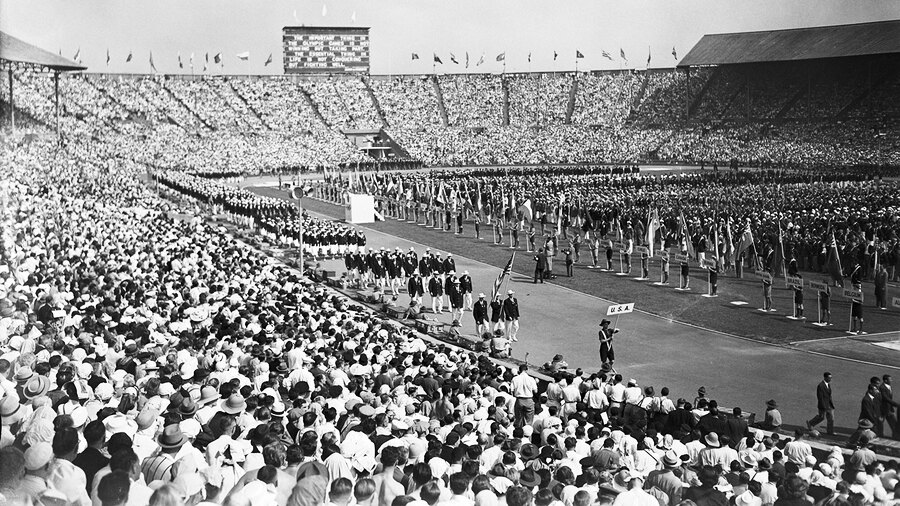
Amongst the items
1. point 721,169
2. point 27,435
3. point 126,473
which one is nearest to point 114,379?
point 27,435

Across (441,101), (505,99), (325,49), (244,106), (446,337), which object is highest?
(325,49)

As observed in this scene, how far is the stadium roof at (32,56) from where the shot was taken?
205 feet

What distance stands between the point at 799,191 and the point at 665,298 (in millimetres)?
25292

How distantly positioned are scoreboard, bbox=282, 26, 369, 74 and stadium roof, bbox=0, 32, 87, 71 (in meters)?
31.9

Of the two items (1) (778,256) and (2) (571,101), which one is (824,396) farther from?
(2) (571,101)

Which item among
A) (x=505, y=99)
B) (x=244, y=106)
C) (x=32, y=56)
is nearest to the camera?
(x=32, y=56)

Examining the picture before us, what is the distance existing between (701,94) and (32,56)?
60.7 metres

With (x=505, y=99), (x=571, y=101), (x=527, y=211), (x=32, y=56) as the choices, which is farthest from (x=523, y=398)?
(x=505, y=99)

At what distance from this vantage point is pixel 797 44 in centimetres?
8031

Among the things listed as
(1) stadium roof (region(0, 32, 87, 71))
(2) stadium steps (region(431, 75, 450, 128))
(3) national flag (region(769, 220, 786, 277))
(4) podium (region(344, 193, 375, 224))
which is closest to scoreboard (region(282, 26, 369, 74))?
(2) stadium steps (region(431, 75, 450, 128))

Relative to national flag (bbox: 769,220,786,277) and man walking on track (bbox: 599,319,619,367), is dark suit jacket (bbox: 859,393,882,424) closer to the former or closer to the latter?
man walking on track (bbox: 599,319,619,367)

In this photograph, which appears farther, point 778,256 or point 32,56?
point 32,56

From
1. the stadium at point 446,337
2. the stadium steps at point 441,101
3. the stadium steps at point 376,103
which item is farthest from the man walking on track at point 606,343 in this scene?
the stadium steps at point 441,101

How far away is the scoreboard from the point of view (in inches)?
3939
